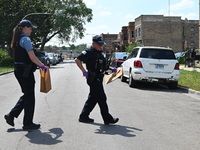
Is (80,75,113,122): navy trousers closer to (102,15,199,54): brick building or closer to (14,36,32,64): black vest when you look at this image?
(14,36,32,64): black vest

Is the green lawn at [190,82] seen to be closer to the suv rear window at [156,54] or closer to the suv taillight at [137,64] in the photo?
the suv rear window at [156,54]

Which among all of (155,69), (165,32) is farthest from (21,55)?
(165,32)

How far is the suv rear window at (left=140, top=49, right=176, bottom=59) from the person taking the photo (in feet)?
42.7

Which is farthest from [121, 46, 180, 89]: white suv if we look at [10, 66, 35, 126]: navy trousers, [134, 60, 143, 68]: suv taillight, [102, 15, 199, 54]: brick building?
[102, 15, 199, 54]: brick building

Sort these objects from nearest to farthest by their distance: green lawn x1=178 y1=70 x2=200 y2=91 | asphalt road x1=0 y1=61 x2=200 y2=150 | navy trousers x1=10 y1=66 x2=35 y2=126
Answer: asphalt road x1=0 y1=61 x2=200 y2=150 < navy trousers x1=10 y1=66 x2=35 y2=126 < green lawn x1=178 y1=70 x2=200 y2=91

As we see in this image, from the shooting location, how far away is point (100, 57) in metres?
6.06

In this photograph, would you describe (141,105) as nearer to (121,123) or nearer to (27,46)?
(121,123)

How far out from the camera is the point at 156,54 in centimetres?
1302

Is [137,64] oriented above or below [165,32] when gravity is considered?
below

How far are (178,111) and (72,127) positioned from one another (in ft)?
10.4

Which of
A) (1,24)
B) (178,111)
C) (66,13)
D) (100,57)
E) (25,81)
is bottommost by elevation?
(178,111)

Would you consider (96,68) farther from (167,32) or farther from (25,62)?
(167,32)

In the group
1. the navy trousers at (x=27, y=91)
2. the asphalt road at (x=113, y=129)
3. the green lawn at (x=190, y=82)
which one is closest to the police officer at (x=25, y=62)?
the navy trousers at (x=27, y=91)

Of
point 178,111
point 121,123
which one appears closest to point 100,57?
point 121,123
